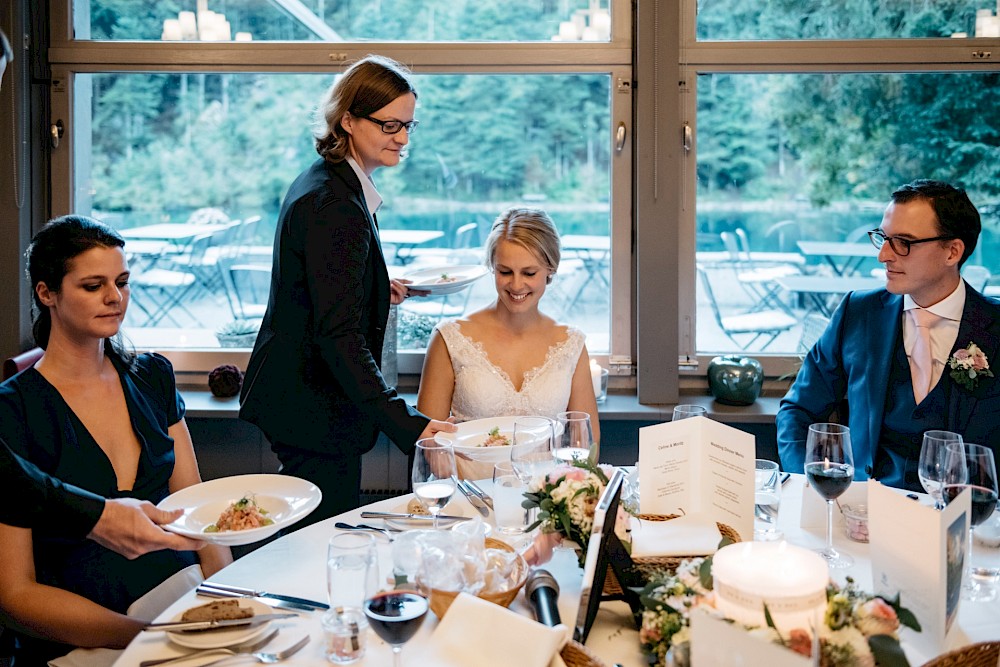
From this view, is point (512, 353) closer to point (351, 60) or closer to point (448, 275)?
point (448, 275)

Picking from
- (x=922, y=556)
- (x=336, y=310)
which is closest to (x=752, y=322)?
(x=336, y=310)

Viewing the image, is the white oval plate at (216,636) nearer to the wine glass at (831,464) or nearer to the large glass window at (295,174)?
the wine glass at (831,464)

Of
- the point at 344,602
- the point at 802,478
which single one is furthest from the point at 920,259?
the point at 344,602

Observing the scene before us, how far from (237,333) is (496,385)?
1.35 metres

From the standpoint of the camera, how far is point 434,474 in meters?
1.77

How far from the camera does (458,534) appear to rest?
59.1 inches

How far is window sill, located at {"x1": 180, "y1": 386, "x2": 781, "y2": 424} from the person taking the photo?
132 inches

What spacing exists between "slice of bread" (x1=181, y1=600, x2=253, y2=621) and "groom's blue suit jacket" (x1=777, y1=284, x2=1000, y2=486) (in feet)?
5.53

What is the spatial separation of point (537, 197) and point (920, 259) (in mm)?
1528

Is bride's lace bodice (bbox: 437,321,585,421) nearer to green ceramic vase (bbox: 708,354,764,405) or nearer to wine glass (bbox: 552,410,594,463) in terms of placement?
green ceramic vase (bbox: 708,354,764,405)

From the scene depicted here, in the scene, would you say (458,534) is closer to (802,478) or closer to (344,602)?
(344,602)

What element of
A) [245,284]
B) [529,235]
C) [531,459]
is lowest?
[531,459]

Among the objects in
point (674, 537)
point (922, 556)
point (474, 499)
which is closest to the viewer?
point (922, 556)

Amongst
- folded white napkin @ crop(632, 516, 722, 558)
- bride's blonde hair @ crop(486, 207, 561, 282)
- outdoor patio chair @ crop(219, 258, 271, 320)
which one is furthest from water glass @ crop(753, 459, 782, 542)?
outdoor patio chair @ crop(219, 258, 271, 320)
